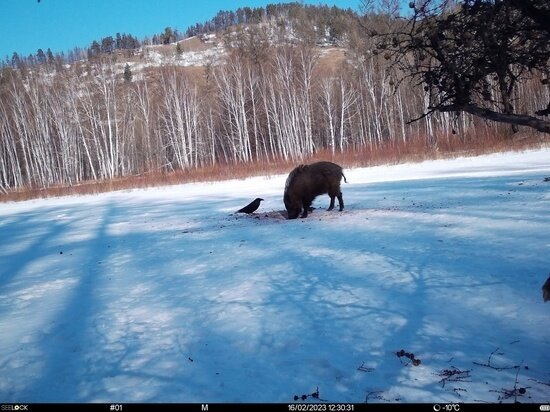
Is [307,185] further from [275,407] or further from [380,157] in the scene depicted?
[380,157]

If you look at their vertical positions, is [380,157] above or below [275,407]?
above

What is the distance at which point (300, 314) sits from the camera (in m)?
4.43

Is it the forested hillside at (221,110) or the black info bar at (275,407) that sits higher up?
the forested hillside at (221,110)

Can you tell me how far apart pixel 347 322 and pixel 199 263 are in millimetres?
3546

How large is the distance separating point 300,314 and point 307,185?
624 cm

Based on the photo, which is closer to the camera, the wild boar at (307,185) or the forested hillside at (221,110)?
the wild boar at (307,185)

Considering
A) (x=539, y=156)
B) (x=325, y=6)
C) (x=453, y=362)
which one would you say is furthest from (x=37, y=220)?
(x=325, y=6)

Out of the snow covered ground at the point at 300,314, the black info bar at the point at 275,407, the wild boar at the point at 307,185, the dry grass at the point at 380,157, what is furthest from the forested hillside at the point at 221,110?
the black info bar at the point at 275,407

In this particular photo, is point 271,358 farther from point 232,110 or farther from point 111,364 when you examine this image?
point 232,110

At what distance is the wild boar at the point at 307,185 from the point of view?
10391 millimetres

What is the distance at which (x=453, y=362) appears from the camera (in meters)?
3.27

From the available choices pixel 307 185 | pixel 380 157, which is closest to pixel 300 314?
pixel 307 185

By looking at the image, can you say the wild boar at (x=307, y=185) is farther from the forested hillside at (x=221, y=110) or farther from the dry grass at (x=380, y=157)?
the forested hillside at (x=221, y=110)

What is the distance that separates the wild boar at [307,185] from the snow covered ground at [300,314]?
1359 mm
